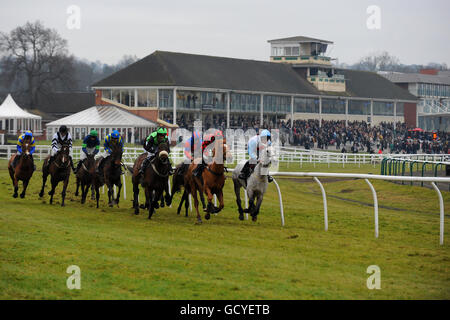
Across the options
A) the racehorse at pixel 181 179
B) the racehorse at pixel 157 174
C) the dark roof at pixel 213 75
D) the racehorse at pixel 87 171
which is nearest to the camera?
the racehorse at pixel 157 174

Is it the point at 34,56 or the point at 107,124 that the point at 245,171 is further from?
the point at 34,56

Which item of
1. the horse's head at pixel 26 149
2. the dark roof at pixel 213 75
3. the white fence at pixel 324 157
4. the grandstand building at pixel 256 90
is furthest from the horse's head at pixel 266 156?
the dark roof at pixel 213 75

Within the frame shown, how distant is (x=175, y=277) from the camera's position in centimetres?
775

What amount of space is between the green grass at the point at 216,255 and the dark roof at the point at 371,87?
61259mm

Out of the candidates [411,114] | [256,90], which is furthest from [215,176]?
[411,114]

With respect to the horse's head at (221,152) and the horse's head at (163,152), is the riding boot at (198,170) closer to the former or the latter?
the horse's head at (221,152)

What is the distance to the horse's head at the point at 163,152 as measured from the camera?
13922 millimetres

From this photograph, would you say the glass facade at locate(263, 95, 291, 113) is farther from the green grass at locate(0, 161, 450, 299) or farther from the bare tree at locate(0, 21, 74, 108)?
the green grass at locate(0, 161, 450, 299)

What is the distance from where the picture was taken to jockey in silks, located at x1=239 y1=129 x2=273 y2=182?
1305 centimetres

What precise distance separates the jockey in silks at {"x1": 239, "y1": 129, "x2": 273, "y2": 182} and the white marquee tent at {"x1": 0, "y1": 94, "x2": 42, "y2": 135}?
42.5 metres
